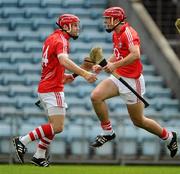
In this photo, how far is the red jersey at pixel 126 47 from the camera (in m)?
13.5

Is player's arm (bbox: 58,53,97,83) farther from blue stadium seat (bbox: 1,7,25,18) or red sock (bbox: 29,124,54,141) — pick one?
blue stadium seat (bbox: 1,7,25,18)

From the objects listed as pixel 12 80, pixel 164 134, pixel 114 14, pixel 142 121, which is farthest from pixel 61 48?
pixel 12 80

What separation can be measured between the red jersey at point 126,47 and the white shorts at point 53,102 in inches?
34.6

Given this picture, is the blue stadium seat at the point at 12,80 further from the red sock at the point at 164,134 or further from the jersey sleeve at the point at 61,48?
the jersey sleeve at the point at 61,48

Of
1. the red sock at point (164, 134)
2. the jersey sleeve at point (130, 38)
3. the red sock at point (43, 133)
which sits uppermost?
the jersey sleeve at point (130, 38)

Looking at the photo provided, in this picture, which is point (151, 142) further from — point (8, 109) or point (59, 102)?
point (59, 102)

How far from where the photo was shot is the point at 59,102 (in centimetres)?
1338

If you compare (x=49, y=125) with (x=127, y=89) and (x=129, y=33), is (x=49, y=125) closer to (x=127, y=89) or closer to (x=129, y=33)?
(x=127, y=89)

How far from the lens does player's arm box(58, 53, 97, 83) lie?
12.7 metres

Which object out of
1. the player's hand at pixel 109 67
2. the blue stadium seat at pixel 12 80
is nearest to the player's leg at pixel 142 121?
the player's hand at pixel 109 67

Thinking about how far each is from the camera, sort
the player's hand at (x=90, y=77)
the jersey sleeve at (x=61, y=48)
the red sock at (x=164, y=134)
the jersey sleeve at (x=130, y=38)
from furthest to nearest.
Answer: the red sock at (x=164, y=134)
the jersey sleeve at (x=130, y=38)
the jersey sleeve at (x=61, y=48)
the player's hand at (x=90, y=77)

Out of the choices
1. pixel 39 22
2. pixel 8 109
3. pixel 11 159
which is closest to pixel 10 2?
pixel 39 22

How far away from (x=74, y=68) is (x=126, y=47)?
110cm

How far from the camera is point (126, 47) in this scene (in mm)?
13648
